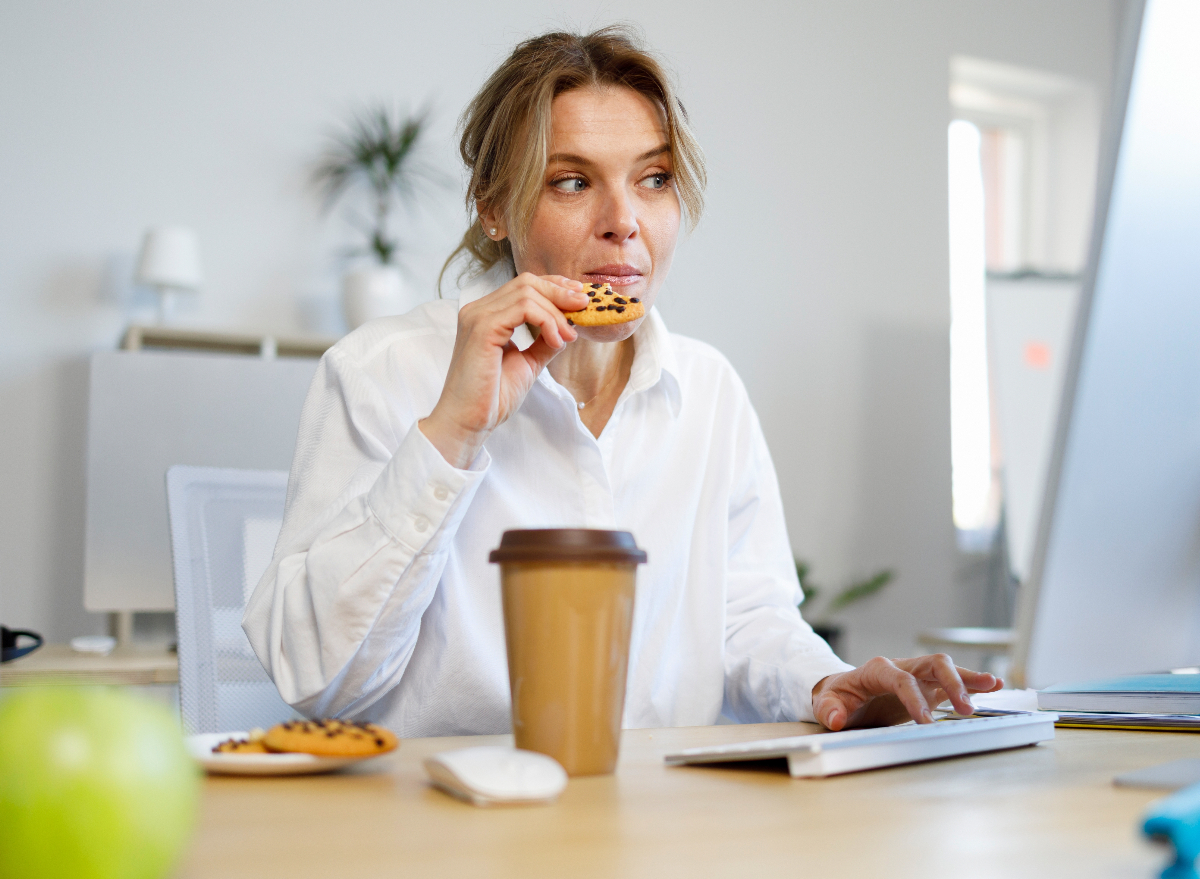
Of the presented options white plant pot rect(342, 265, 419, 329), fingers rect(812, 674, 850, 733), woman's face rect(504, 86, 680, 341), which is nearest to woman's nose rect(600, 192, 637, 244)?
woman's face rect(504, 86, 680, 341)

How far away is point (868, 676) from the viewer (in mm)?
935

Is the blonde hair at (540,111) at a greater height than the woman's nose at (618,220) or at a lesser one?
greater

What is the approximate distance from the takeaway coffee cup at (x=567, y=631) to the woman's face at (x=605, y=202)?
0.62m

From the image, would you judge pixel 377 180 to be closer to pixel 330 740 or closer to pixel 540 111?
pixel 540 111

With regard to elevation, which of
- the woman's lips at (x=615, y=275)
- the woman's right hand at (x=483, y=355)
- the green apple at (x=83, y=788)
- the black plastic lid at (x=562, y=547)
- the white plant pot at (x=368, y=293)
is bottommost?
the green apple at (x=83, y=788)

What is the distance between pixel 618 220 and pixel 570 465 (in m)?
0.29

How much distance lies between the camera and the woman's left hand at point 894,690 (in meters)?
0.88

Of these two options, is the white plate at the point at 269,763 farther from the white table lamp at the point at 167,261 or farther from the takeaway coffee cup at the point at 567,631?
the white table lamp at the point at 167,261

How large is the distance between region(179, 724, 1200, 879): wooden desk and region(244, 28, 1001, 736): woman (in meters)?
0.32

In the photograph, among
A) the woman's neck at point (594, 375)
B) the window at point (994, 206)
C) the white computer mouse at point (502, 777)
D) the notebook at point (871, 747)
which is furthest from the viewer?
the window at point (994, 206)

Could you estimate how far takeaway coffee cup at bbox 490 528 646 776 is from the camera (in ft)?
1.94

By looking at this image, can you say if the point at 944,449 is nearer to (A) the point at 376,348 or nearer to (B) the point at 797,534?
(B) the point at 797,534

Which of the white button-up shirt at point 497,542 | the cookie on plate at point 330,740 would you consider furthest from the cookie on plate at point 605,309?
the cookie on plate at point 330,740

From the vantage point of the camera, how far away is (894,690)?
90cm
